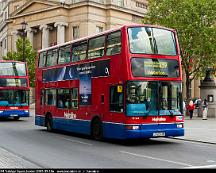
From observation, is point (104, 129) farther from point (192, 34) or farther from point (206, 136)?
point (192, 34)

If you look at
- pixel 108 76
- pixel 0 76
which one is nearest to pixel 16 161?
pixel 108 76

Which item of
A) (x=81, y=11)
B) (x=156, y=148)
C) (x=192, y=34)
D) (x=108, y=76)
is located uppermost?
(x=81, y=11)

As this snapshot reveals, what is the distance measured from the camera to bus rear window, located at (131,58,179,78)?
1523cm

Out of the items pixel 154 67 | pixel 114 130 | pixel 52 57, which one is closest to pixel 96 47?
pixel 154 67

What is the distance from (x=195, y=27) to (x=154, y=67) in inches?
916

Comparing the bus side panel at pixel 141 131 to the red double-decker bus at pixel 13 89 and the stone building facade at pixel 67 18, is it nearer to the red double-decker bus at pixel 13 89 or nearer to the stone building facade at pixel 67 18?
the red double-decker bus at pixel 13 89

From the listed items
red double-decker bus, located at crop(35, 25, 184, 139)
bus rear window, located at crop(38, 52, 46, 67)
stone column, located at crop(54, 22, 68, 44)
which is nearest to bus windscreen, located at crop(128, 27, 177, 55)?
red double-decker bus, located at crop(35, 25, 184, 139)

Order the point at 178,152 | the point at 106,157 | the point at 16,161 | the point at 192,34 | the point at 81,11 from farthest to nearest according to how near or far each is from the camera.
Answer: the point at 81,11, the point at 192,34, the point at 178,152, the point at 106,157, the point at 16,161

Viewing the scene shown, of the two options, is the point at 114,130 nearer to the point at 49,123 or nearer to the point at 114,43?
the point at 114,43

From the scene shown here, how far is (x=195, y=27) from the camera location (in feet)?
123

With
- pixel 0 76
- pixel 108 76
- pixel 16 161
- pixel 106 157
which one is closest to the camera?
pixel 16 161

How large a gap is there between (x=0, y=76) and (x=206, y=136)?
53.8ft

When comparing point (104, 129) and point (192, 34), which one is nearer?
point (104, 129)

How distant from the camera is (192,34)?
3791cm
